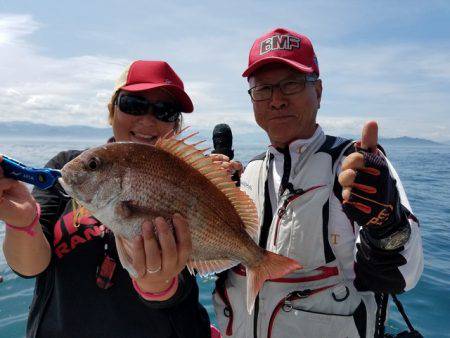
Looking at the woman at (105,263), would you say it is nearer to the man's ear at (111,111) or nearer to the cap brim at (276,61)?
the man's ear at (111,111)

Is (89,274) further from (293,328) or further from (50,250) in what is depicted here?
(293,328)

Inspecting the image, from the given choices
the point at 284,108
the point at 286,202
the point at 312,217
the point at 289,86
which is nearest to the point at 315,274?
the point at 312,217

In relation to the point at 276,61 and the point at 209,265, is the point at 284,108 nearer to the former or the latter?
the point at 276,61

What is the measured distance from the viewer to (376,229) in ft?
7.44

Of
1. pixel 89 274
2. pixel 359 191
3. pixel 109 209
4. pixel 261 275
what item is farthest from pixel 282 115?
pixel 89 274

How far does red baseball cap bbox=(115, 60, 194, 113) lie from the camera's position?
289cm

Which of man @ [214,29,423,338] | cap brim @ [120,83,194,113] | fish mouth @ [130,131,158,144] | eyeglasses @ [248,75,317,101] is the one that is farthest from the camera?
eyeglasses @ [248,75,317,101]

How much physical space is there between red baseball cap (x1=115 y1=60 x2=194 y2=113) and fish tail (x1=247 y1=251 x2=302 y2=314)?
5.11ft

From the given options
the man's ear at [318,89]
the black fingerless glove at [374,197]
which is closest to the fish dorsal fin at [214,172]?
the black fingerless glove at [374,197]

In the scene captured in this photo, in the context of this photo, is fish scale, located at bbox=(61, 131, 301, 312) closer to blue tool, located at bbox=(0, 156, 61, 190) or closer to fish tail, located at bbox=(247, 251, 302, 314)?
fish tail, located at bbox=(247, 251, 302, 314)

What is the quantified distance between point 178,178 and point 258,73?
1444 millimetres

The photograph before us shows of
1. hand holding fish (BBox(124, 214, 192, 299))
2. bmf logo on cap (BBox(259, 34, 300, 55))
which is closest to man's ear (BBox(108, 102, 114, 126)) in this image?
hand holding fish (BBox(124, 214, 192, 299))

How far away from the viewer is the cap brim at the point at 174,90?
2820mm

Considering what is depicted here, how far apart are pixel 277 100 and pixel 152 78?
1.10 m
